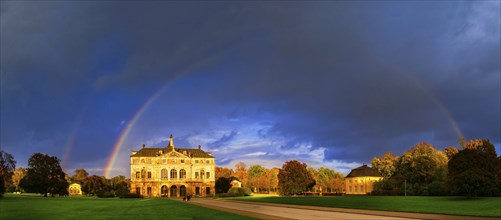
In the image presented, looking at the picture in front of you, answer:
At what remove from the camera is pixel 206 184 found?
128625 mm

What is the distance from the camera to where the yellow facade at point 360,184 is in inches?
4934

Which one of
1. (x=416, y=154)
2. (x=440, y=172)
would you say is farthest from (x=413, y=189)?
(x=416, y=154)

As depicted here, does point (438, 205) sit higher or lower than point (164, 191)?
higher

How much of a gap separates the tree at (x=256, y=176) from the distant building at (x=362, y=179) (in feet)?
138

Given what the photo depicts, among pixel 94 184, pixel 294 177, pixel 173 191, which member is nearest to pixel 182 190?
pixel 173 191

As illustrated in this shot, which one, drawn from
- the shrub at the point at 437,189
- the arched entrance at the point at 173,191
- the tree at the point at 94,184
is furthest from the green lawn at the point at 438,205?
the tree at the point at 94,184

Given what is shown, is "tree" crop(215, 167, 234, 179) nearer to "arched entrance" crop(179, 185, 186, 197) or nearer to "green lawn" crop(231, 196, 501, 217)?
"arched entrance" crop(179, 185, 186, 197)

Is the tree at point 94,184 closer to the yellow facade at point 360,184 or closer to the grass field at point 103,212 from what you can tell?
the yellow facade at point 360,184

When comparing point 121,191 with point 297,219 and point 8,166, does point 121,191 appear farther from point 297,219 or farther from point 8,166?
point 297,219

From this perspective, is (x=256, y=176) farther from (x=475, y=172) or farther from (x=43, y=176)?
(x=475, y=172)

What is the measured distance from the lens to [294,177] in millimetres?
97875

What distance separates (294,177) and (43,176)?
55740mm

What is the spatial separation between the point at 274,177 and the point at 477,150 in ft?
372

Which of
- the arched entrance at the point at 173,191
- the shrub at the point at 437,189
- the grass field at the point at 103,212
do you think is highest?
the grass field at the point at 103,212
